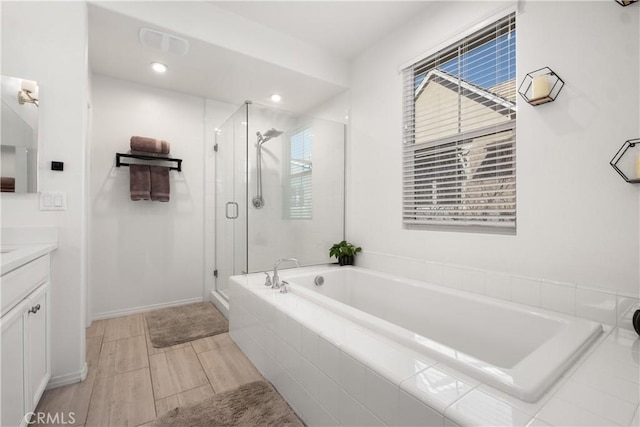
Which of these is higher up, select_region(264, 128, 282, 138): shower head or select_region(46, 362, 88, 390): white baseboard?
select_region(264, 128, 282, 138): shower head

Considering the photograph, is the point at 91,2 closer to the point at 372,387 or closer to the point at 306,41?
the point at 306,41

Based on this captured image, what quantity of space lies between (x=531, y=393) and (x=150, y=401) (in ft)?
5.70

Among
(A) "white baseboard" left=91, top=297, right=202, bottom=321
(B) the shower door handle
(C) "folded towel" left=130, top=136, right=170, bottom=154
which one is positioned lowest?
(A) "white baseboard" left=91, top=297, right=202, bottom=321

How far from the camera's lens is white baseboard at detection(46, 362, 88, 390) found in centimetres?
165

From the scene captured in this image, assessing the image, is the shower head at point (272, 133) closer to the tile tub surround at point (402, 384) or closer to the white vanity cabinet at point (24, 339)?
the tile tub surround at point (402, 384)

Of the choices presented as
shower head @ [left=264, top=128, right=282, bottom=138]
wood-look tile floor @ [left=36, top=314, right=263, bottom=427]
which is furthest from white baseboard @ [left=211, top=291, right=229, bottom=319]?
shower head @ [left=264, top=128, right=282, bottom=138]

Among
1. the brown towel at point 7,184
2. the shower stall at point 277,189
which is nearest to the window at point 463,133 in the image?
the shower stall at point 277,189

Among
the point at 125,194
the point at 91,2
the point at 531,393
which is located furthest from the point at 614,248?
the point at 125,194

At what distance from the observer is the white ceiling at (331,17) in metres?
2.16

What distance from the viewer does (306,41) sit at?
8.59 feet

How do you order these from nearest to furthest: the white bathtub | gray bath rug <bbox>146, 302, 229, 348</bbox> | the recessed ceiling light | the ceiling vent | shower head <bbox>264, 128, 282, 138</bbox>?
the white bathtub
the ceiling vent
gray bath rug <bbox>146, 302, 229, 348</bbox>
the recessed ceiling light
shower head <bbox>264, 128, 282, 138</bbox>

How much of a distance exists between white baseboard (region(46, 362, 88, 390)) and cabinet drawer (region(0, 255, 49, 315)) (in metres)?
0.60

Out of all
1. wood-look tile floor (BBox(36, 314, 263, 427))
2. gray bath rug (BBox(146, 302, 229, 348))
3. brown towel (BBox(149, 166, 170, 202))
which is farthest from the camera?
brown towel (BBox(149, 166, 170, 202))

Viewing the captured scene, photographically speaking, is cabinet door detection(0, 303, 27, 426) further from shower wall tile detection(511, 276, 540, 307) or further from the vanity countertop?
shower wall tile detection(511, 276, 540, 307)
